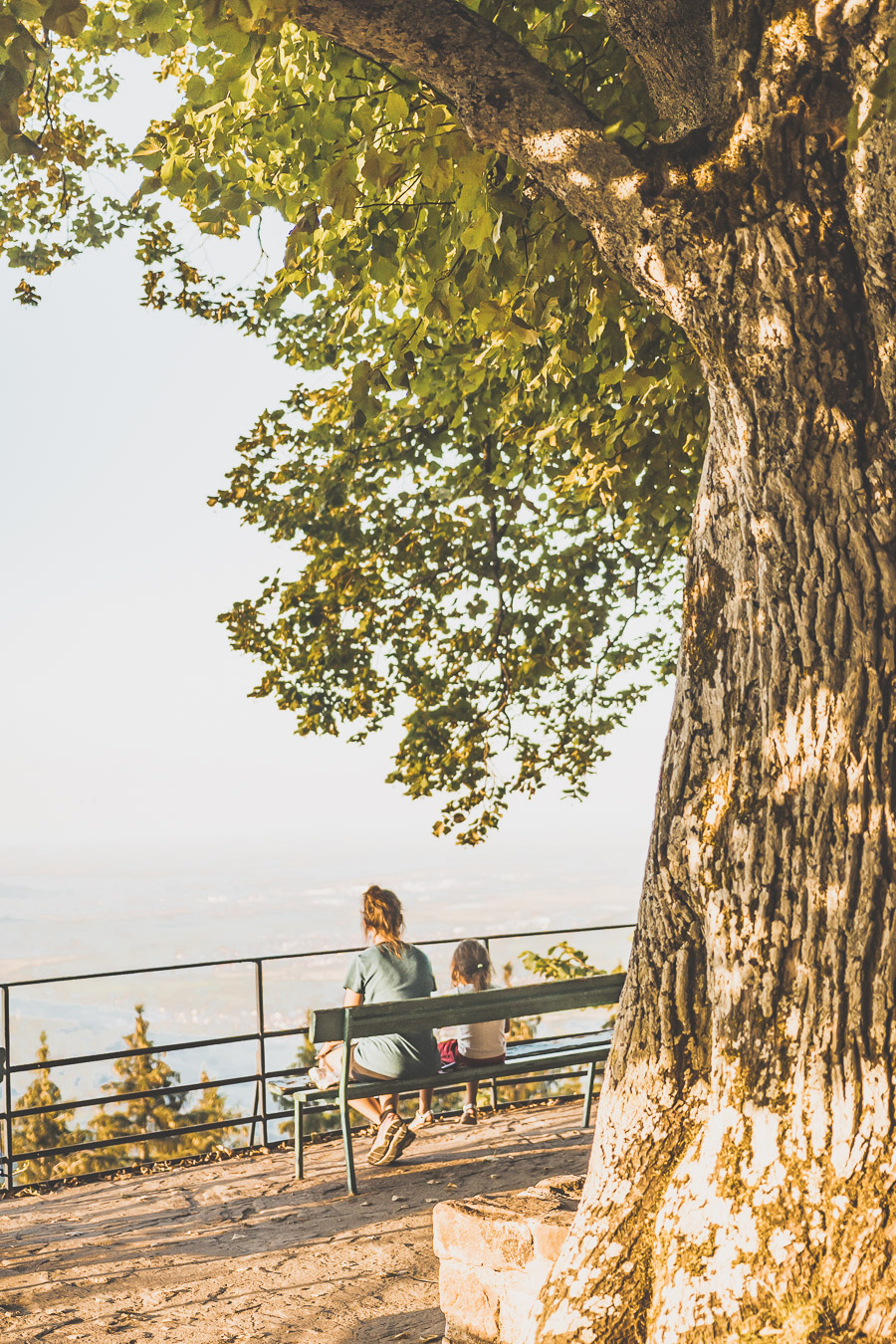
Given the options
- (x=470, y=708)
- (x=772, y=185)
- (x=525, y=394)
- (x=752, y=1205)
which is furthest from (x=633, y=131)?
(x=470, y=708)

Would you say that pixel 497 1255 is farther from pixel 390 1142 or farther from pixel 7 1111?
pixel 7 1111

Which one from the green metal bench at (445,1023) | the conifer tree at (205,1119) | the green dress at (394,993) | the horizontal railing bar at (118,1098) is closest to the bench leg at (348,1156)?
the green metal bench at (445,1023)

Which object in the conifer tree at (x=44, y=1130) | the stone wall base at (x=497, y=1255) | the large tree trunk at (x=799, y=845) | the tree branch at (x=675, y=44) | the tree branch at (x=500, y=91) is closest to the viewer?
the large tree trunk at (x=799, y=845)

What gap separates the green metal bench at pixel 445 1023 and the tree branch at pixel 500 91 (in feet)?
13.4

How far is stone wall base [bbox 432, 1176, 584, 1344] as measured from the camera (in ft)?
11.8

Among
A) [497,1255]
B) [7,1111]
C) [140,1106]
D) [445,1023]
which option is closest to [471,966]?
[445,1023]

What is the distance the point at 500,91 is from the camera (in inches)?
119

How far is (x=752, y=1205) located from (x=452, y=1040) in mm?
4802

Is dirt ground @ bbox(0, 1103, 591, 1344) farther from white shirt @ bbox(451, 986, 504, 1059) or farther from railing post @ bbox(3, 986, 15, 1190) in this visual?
white shirt @ bbox(451, 986, 504, 1059)

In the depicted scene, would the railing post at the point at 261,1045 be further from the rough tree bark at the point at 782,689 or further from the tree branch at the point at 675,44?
the tree branch at the point at 675,44

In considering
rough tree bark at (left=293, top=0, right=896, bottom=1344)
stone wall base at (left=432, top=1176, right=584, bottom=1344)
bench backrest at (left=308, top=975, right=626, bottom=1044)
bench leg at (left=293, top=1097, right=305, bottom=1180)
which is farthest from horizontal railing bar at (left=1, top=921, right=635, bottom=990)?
rough tree bark at (left=293, top=0, right=896, bottom=1344)

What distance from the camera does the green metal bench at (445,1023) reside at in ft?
19.2

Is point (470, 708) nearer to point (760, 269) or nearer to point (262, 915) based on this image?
point (760, 269)

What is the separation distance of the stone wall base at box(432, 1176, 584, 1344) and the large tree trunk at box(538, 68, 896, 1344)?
0.68m
